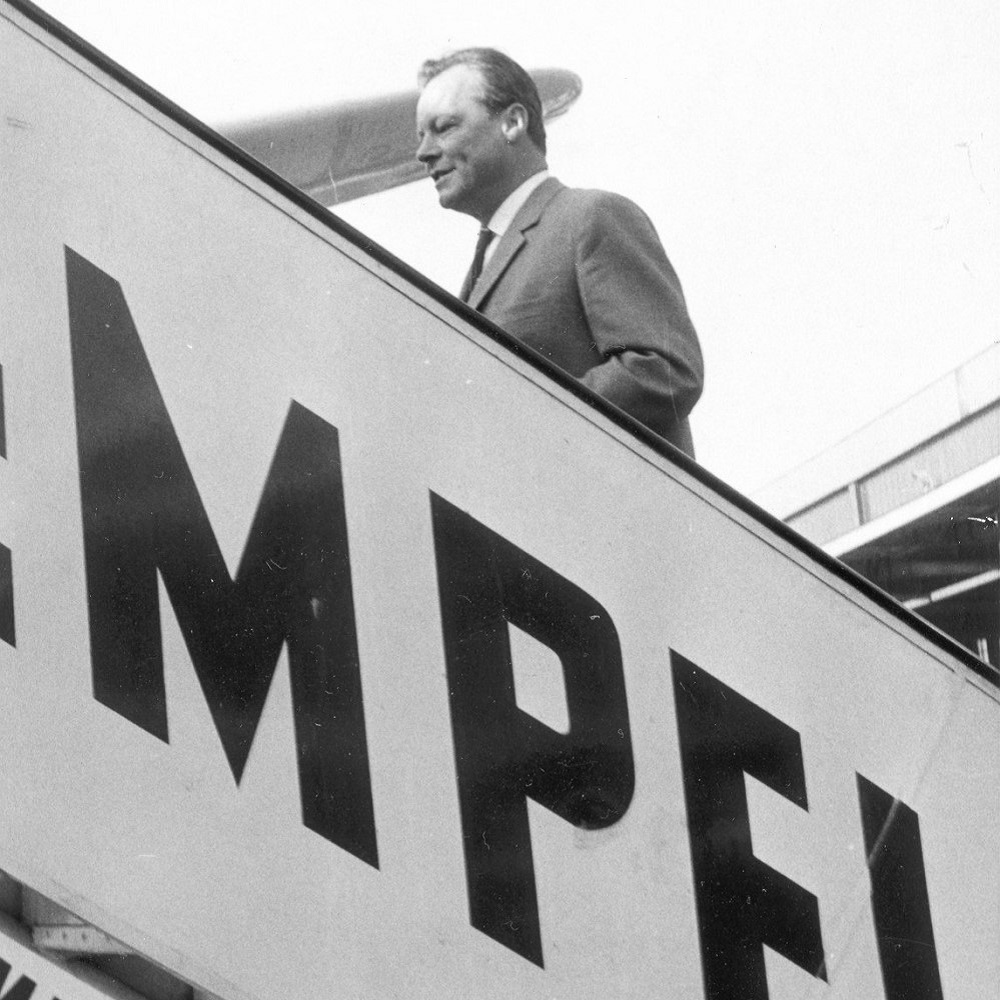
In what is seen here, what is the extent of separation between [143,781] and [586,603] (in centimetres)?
42

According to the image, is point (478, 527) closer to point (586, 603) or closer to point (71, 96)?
point (586, 603)

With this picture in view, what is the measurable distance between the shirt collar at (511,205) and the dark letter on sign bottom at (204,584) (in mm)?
364

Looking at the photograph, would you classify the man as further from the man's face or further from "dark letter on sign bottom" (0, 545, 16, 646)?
"dark letter on sign bottom" (0, 545, 16, 646)

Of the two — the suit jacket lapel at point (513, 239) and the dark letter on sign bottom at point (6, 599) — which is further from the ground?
the suit jacket lapel at point (513, 239)

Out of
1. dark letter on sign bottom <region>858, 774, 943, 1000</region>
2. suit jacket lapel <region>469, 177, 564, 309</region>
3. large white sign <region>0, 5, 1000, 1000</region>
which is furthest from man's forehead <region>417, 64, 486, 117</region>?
dark letter on sign bottom <region>858, 774, 943, 1000</region>

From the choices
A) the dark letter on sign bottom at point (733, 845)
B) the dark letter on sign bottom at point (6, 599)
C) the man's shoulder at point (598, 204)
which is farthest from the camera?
the man's shoulder at point (598, 204)

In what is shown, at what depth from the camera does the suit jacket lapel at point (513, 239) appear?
1452mm

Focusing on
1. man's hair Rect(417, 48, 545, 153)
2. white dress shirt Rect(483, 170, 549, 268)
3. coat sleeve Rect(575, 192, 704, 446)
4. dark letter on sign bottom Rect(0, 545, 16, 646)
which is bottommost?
dark letter on sign bottom Rect(0, 545, 16, 646)

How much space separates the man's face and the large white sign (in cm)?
21

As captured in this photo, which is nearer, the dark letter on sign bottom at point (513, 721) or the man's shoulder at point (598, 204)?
the dark letter on sign bottom at point (513, 721)

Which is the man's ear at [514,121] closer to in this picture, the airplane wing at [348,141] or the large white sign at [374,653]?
the airplane wing at [348,141]

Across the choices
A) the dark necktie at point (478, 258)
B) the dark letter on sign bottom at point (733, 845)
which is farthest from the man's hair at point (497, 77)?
the dark letter on sign bottom at point (733, 845)

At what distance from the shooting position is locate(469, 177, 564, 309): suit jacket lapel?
145 centimetres

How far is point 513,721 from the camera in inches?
50.5
